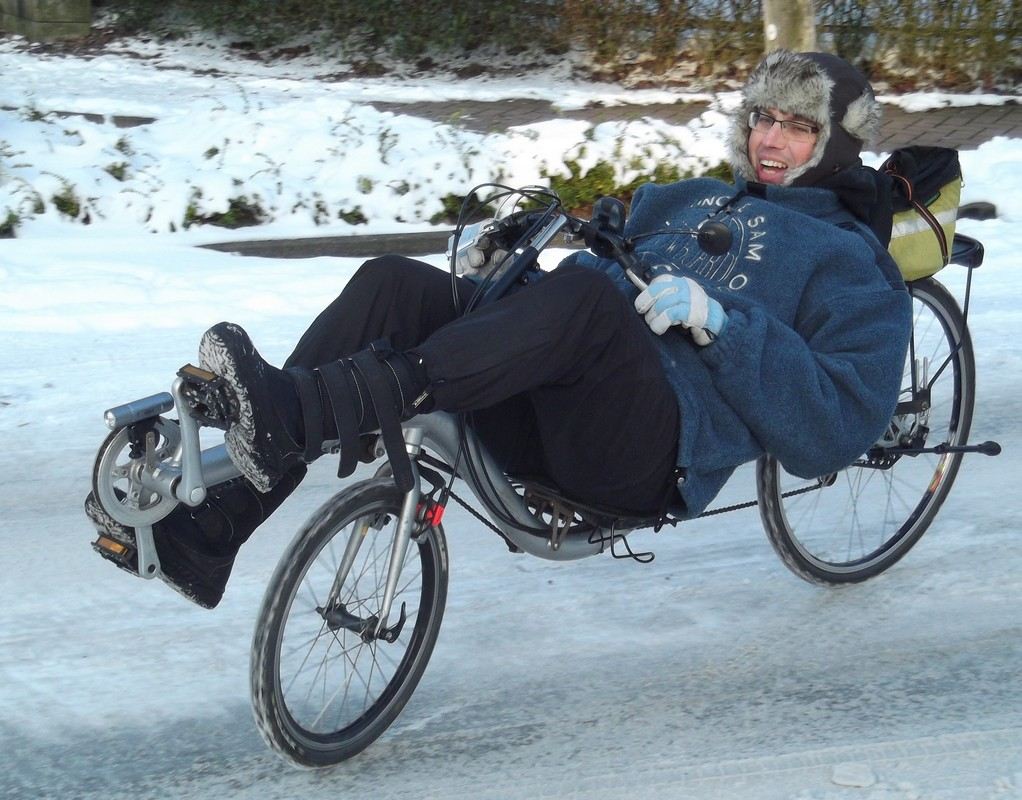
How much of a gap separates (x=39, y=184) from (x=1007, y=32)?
300 inches

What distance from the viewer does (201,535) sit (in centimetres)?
258

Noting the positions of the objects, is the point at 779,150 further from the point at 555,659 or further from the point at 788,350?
the point at 555,659

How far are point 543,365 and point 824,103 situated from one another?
3.96ft

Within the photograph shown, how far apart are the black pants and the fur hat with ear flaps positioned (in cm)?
83

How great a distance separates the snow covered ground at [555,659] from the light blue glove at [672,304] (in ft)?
3.00

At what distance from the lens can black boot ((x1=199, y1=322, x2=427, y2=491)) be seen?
2221 millimetres

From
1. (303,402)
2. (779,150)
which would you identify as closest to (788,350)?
(779,150)

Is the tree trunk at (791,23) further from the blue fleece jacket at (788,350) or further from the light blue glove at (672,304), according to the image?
the light blue glove at (672,304)

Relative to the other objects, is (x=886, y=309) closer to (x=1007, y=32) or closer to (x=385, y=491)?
(x=385, y=491)

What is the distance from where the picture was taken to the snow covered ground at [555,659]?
263 centimetres

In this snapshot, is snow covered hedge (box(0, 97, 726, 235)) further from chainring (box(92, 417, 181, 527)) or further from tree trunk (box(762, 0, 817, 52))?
chainring (box(92, 417, 181, 527))

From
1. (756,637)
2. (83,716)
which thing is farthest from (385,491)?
(756,637)

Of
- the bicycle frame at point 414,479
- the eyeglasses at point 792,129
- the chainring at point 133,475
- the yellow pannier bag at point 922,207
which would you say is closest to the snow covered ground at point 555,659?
the bicycle frame at point 414,479

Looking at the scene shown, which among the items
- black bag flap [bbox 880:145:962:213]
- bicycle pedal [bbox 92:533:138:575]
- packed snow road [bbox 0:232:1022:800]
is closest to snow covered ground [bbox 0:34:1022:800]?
packed snow road [bbox 0:232:1022:800]
